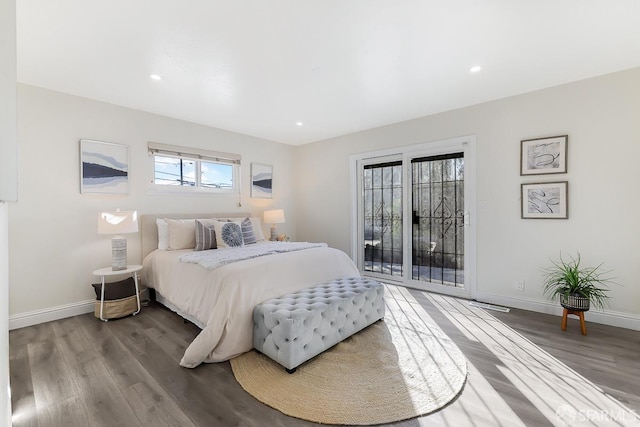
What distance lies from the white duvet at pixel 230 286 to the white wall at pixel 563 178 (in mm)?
1822

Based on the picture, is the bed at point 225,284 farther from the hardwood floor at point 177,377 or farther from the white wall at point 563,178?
the white wall at point 563,178

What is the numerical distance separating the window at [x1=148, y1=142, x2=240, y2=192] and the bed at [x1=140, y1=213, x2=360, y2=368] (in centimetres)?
76

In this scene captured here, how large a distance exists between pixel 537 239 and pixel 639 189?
0.91 meters

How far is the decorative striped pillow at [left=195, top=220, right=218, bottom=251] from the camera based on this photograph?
11.2 ft

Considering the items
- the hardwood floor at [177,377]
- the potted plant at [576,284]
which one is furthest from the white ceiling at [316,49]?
the hardwood floor at [177,377]

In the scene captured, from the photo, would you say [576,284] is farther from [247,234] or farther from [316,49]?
[247,234]

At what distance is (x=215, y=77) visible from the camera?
2725 millimetres

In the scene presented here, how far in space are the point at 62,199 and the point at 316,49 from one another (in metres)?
3.08

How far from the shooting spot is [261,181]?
4.95m

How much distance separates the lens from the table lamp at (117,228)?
2986 mm

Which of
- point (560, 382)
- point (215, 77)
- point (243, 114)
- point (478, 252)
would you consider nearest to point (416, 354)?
point (560, 382)

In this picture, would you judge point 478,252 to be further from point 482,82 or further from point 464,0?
point 464,0

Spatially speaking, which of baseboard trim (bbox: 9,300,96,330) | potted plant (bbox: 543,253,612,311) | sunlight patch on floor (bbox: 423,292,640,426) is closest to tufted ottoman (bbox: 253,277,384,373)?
sunlight patch on floor (bbox: 423,292,640,426)

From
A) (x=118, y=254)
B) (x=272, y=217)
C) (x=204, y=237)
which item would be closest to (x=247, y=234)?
(x=204, y=237)
